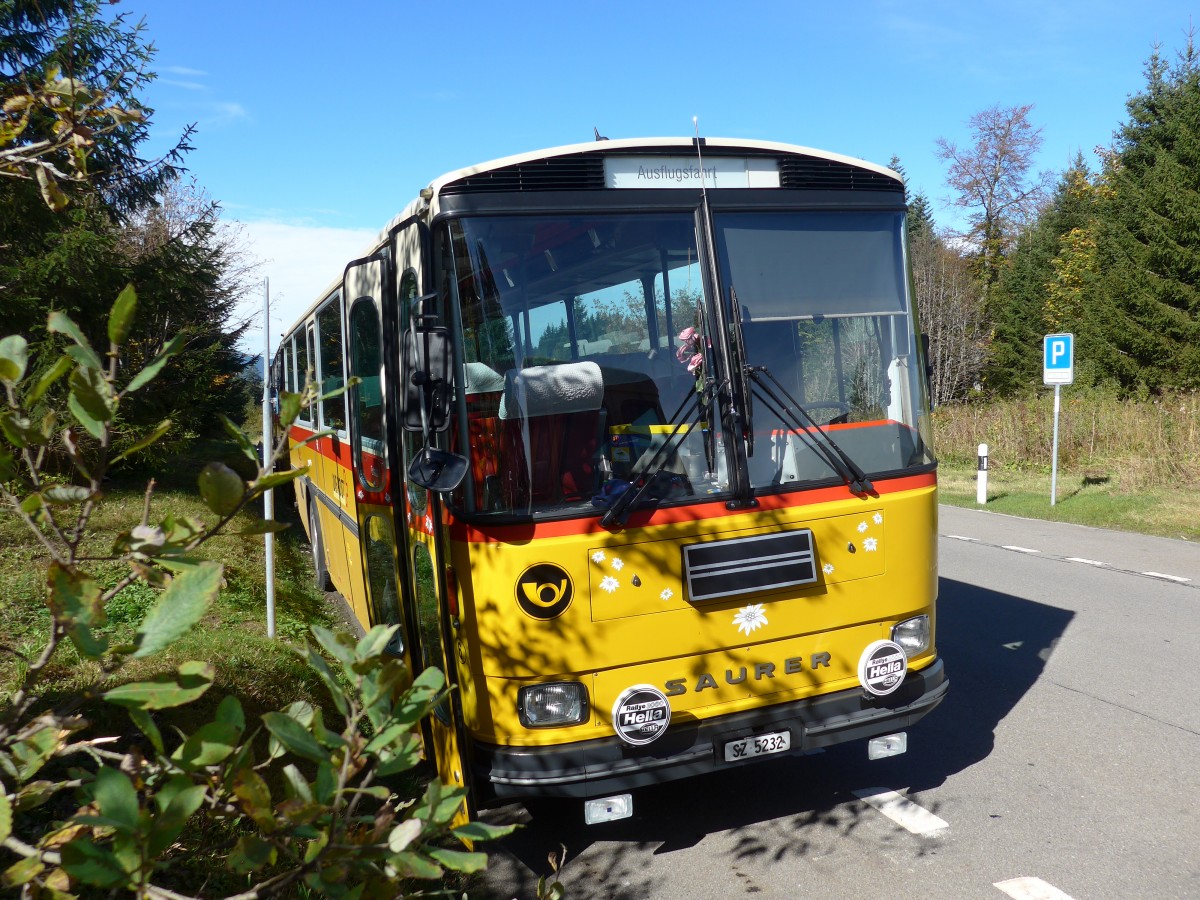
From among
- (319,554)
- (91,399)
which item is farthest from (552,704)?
(319,554)

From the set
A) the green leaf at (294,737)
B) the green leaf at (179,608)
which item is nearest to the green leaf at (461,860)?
the green leaf at (294,737)

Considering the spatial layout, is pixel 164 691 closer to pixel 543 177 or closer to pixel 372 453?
pixel 543 177

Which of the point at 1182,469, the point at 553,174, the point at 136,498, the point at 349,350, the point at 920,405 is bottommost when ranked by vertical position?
the point at 1182,469

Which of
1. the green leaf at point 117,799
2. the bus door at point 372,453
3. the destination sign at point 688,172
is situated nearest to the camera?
the green leaf at point 117,799

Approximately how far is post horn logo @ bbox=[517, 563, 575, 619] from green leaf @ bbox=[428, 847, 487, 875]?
8.07 feet

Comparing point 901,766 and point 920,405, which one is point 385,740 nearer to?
point 920,405

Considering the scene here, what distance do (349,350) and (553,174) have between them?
2785 millimetres

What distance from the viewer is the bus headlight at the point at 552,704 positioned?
402 cm

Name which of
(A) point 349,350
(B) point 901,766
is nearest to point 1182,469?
(B) point 901,766

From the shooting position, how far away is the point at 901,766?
5.36 m

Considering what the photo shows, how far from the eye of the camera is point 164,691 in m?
1.44

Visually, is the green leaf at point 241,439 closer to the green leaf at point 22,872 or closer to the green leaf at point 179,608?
the green leaf at point 179,608

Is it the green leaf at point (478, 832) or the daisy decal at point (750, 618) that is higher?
the green leaf at point (478, 832)

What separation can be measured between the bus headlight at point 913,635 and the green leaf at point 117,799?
3879 millimetres
